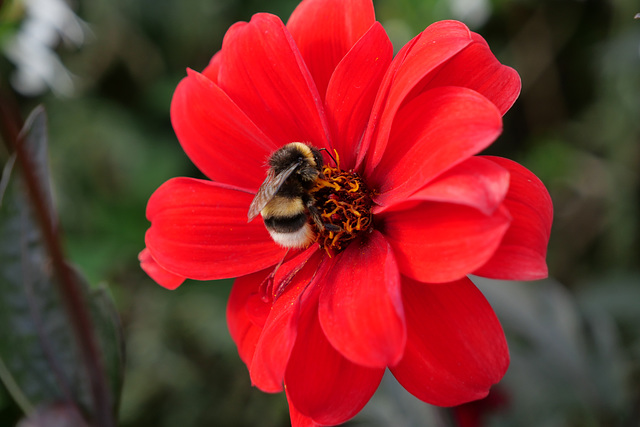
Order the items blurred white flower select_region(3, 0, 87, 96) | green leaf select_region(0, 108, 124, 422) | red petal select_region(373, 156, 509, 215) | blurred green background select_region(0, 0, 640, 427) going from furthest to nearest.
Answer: blurred white flower select_region(3, 0, 87, 96)
blurred green background select_region(0, 0, 640, 427)
green leaf select_region(0, 108, 124, 422)
red petal select_region(373, 156, 509, 215)

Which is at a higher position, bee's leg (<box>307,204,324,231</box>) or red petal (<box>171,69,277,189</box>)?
red petal (<box>171,69,277,189</box>)

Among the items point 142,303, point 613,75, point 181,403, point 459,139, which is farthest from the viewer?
point 142,303

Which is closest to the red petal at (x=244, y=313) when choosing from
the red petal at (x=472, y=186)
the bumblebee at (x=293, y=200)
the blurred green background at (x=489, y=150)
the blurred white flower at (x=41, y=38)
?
the bumblebee at (x=293, y=200)

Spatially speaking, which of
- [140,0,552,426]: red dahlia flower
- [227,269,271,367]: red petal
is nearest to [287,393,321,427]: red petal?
[140,0,552,426]: red dahlia flower

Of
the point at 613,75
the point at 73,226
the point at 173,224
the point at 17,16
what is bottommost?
the point at 73,226

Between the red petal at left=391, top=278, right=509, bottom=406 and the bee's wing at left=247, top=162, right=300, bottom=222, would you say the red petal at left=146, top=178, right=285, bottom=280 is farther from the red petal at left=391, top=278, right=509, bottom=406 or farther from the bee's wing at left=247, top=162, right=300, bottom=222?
the red petal at left=391, top=278, right=509, bottom=406

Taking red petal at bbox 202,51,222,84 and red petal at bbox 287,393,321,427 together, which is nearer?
red petal at bbox 287,393,321,427

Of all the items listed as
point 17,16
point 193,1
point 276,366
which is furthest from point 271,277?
point 193,1

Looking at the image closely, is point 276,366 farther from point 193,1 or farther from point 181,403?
point 193,1
